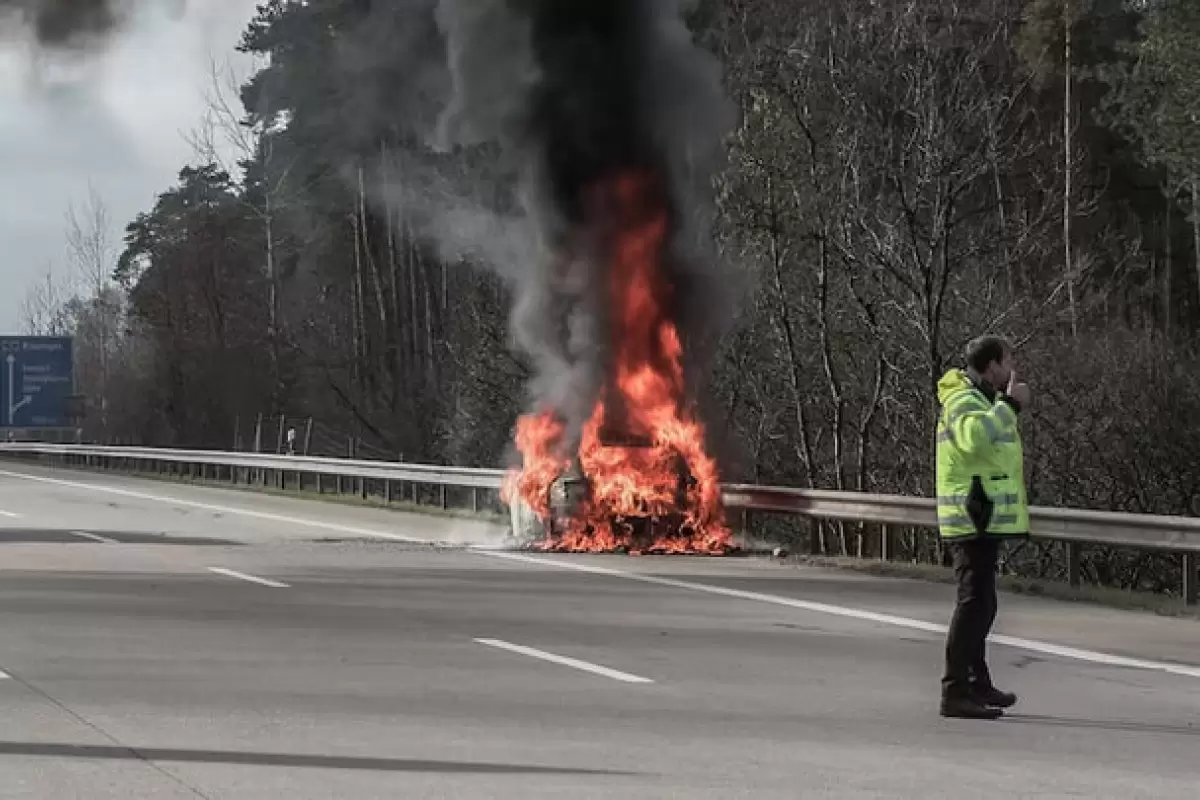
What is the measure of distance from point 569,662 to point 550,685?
1.10 m

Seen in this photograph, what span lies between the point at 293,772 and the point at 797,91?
20.6 meters

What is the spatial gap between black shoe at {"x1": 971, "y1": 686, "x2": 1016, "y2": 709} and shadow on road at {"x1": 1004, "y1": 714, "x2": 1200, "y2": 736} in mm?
91

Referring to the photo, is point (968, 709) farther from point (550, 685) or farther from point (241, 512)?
point (241, 512)

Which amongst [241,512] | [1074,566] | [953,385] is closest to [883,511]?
[1074,566]

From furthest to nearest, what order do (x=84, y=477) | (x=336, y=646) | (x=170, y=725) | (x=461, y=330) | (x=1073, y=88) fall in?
(x=1073, y=88) → (x=84, y=477) → (x=461, y=330) → (x=336, y=646) → (x=170, y=725)

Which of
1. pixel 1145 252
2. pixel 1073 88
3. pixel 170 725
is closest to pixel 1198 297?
pixel 1145 252

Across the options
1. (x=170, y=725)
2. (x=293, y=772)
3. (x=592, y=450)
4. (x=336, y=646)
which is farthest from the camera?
(x=592, y=450)

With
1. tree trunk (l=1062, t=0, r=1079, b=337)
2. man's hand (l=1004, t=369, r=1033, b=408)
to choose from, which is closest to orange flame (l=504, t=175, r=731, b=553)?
tree trunk (l=1062, t=0, r=1079, b=337)

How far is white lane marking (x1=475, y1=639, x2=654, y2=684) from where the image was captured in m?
11.7

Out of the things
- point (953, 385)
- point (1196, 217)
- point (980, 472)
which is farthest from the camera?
point (1196, 217)

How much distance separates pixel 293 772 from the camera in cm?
838

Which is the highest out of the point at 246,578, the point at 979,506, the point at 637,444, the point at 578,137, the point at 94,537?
the point at 578,137

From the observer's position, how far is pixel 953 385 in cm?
1038

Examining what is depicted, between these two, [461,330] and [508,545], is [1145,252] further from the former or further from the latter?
[508,545]
